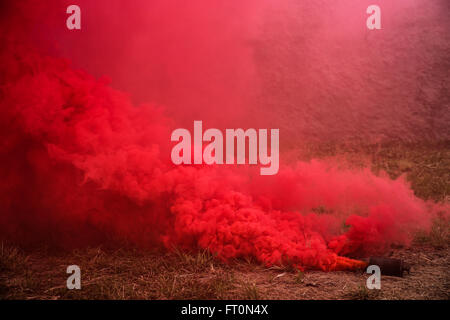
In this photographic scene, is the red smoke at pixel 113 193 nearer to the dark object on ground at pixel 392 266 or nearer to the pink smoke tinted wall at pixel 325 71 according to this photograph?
the dark object on ground at pixel 392 266

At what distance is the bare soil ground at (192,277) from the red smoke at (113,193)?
18 centimetres

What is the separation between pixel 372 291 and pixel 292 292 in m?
0.63

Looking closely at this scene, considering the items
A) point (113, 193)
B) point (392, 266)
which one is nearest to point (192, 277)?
point (113, 193)

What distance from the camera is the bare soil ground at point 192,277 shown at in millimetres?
2648

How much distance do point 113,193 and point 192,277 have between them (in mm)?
1260

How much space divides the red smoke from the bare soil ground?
0.18 metres

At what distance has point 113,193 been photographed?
3.59 metres

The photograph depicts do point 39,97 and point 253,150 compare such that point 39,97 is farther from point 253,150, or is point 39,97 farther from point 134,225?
point 253,150

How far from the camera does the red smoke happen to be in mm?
3418

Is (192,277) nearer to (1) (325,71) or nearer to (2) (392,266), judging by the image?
(2) (392,266)

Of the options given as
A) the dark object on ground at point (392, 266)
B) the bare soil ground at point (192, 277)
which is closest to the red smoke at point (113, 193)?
the bare soil ground at point (192, 277)

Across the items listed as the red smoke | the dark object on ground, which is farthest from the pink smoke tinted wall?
the dark object on ground

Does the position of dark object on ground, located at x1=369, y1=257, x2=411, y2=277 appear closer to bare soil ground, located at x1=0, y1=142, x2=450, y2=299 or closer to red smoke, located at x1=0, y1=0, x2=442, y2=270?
bare soil ground, located at x1=0, y1=142, x2=450, y2=299
